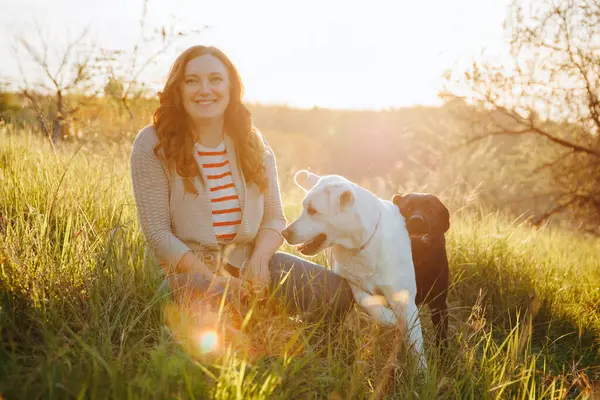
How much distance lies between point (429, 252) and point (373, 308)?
55 centimetres

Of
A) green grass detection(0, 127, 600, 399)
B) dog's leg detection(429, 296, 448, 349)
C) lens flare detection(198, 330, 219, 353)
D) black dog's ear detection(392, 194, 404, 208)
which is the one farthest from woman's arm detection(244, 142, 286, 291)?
dog's leg detection(429, 296, 448, 349)

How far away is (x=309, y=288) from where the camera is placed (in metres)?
→ 2.81

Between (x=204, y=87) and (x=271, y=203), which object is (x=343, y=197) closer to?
(x=271, y=203)

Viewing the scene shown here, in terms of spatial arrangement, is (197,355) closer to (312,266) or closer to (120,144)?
(312,266)

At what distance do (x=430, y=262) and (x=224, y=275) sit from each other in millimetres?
1376

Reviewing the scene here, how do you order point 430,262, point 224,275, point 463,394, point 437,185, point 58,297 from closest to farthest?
point 58,297, point 463,394, point 224,275, point 430,262, point 437,185

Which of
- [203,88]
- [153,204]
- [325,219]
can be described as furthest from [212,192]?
[325,219]

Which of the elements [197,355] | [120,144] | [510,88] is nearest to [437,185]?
[510,88]

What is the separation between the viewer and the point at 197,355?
6.04 feet

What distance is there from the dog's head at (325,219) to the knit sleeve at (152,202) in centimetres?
71

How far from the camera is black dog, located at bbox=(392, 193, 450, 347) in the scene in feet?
9.86

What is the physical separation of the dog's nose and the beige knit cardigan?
0.89m

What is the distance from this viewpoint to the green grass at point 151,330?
1600 millimetres

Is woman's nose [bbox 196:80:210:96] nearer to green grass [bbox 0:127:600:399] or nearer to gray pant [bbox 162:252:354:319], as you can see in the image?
green grass [bbox 0:127:600:399]
